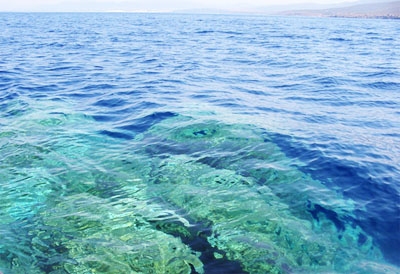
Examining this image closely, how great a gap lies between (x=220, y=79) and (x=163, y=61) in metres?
7.49

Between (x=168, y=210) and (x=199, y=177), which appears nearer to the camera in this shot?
(x=168, y=210)

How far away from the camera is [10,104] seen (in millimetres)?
13391

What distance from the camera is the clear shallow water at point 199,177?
574cm

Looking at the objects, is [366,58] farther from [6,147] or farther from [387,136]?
[6,147]

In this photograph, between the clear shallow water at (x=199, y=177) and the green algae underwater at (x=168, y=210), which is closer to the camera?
the green algae underwater at (x=168, y=210)

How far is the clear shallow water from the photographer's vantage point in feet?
18.8

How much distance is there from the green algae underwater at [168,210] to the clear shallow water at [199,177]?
0.03 m

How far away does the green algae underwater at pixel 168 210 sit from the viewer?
5.58 metres

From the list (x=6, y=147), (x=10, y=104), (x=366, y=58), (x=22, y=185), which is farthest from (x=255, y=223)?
(x=366, y=58)

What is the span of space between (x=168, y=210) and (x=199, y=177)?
146 centimetres

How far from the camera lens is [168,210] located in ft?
22.2

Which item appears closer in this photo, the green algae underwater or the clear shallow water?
the green algae underwater

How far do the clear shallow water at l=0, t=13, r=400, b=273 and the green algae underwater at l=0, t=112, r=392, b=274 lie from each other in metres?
0.03

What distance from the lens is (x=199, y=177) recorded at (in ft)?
26.2
